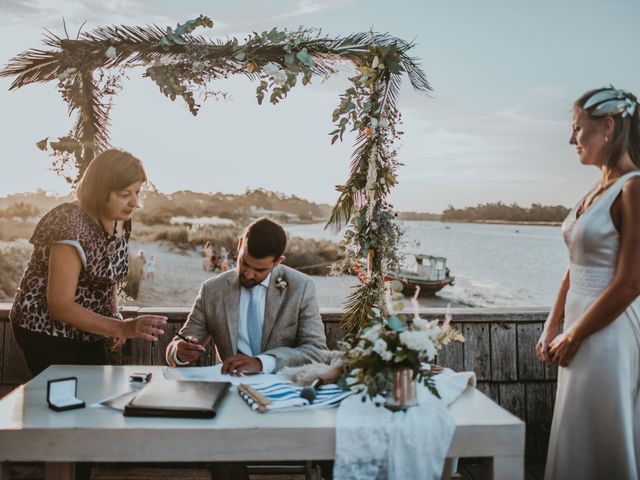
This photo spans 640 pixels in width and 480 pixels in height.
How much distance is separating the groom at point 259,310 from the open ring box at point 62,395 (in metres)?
0.65

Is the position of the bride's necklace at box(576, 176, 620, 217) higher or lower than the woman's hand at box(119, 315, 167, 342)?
higher

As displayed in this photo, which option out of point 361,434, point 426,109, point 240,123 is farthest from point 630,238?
point 426,109

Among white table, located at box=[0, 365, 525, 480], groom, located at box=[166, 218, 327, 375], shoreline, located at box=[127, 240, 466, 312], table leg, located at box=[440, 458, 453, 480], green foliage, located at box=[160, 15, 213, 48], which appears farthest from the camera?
shoreline, located at box=[127, 240, 466, 312]

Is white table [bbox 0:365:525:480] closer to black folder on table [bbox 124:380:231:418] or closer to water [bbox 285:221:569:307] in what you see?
black folder on table [bbox 124:380:231:418]

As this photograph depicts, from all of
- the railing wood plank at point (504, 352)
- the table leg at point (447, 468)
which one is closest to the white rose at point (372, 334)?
the table leg at point (447, 468)

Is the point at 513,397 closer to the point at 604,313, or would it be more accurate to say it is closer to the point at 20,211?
the point at 604,313

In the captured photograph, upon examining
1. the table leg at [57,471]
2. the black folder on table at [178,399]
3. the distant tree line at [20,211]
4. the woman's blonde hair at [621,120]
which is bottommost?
the table leg at [57,471]

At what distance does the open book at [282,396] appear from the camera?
179 centimetres

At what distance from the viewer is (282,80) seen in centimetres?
285

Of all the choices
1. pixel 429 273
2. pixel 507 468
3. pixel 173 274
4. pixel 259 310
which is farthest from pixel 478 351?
pixel 173 274

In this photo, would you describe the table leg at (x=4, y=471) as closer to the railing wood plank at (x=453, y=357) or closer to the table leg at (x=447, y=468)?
the table leg at (x=447, y=468)

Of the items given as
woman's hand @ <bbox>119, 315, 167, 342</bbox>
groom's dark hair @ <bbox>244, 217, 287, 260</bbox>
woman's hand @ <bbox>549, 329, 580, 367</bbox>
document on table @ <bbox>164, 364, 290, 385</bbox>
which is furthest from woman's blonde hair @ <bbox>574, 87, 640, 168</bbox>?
woman's hand @ <bbox>119, 315, 167, 342</bbox>

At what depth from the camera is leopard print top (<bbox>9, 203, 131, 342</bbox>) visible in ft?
7.41

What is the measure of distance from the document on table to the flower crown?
4.62 ft
